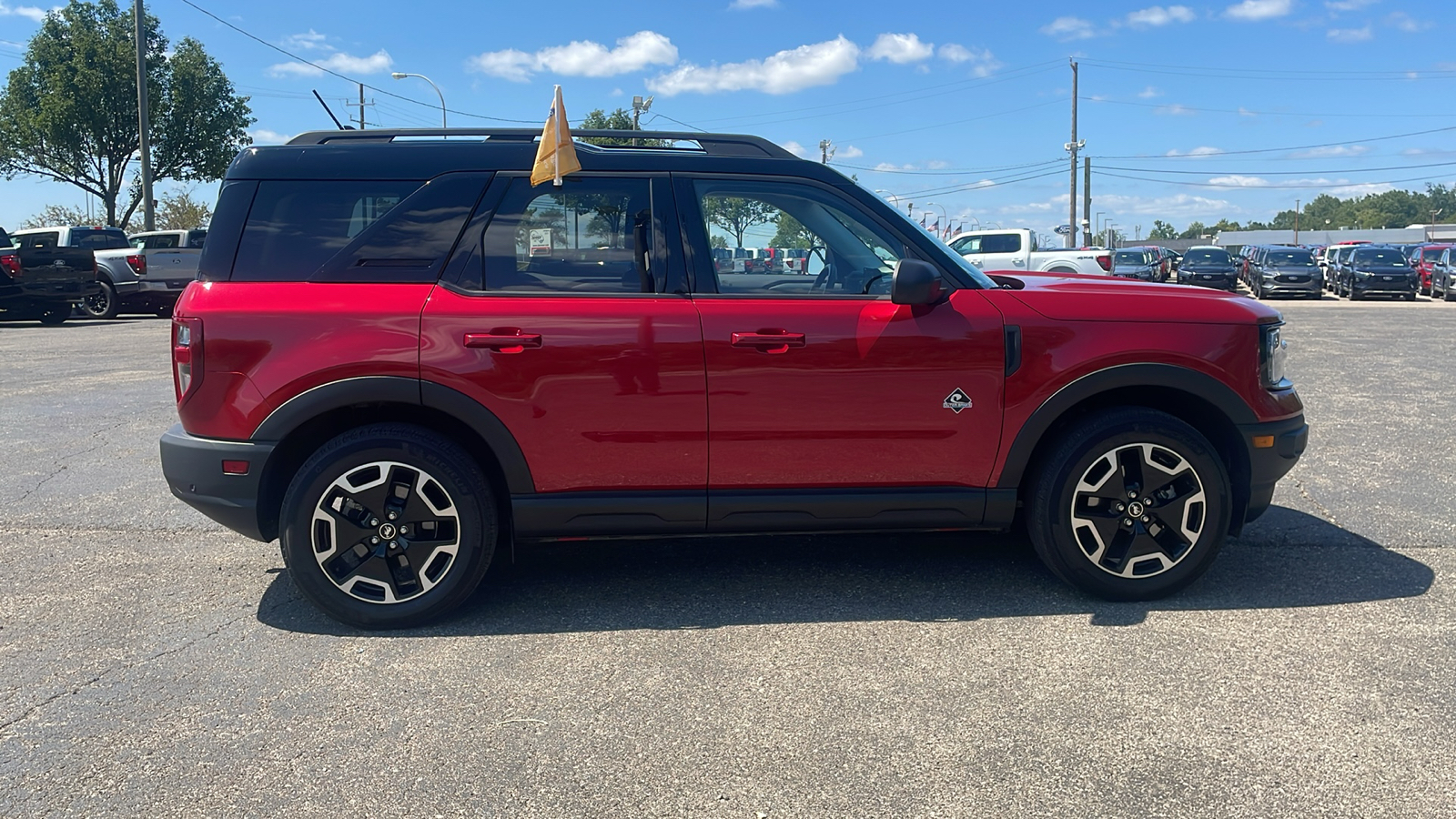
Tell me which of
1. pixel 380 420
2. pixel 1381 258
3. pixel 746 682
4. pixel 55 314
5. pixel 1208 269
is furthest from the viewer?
pixel 1208 269

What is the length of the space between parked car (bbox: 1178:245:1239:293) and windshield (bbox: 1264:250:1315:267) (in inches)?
47.1

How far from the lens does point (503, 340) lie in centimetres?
392

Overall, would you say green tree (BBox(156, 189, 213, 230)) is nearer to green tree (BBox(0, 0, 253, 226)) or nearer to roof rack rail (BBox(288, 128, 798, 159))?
green tree (BBox(0, 0, 253, 226))

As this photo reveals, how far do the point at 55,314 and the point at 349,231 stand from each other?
795 inches

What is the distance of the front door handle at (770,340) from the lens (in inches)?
156

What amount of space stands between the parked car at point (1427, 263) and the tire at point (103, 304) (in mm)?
35335

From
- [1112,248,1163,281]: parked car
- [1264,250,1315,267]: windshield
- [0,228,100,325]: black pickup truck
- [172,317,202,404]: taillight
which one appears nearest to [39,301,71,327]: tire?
[0,228,100,325]: black pickup truck

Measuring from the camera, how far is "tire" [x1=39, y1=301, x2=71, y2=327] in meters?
20.1

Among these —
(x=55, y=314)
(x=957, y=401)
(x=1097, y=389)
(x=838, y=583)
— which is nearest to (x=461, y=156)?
(x=957, y=401)

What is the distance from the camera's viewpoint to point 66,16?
36.7m

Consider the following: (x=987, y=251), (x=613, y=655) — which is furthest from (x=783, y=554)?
(x=987, y=251)

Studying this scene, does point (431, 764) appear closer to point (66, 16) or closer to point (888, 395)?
point (888, 395)

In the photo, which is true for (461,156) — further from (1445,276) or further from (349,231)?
(1445,276)

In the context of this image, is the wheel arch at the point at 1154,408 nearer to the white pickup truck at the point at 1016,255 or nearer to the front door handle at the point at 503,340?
the front door handle at the point at 503,340
